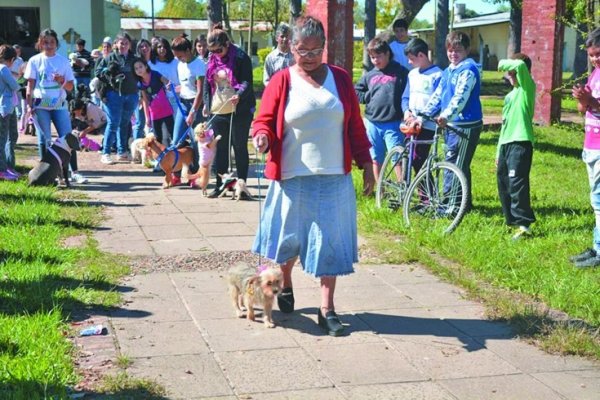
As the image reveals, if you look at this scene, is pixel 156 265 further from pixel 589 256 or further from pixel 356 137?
pixel 589 256

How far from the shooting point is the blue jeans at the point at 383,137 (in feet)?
32.6

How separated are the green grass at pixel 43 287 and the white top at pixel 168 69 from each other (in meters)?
3.86

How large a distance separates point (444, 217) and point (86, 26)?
26173mm

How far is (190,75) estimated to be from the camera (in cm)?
1233

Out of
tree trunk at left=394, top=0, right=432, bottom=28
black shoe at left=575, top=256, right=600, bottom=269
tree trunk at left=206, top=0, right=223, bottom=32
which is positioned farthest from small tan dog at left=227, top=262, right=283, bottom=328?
tree trunk at left=394, top=0, right=432, bottom=28

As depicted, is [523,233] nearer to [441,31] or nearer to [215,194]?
[215,194]

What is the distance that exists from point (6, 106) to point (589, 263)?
25.8 feet

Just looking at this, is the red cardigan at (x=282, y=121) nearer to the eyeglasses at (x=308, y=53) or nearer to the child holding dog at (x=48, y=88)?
the eyeglasses at (x=308, y=53)

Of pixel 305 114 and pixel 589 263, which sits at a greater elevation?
pixel 305 114

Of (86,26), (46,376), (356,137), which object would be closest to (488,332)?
(356,137)

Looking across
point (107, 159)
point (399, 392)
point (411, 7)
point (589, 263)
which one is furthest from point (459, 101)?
point (411, 7)

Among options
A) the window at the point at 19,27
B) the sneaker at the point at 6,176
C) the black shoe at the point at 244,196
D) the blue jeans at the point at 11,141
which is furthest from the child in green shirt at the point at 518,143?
the window at the point at 19,27

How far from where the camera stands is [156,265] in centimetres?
759

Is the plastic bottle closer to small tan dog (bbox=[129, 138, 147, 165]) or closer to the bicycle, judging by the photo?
the bicycle
